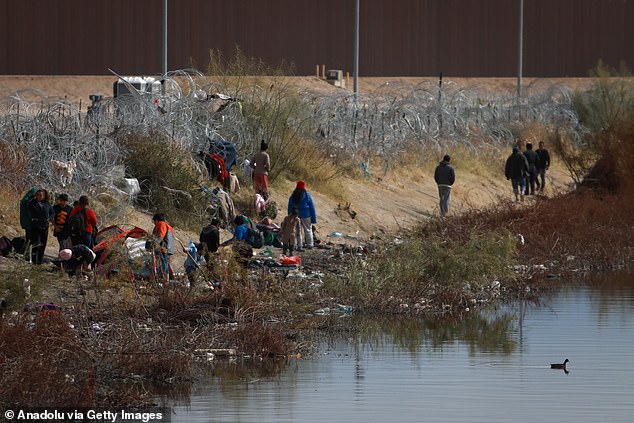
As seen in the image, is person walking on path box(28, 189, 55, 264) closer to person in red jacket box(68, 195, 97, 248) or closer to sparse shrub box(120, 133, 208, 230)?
person in red jacket box(68, 195, 97, 248)

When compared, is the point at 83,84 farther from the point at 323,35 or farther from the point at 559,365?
the point at 559,365

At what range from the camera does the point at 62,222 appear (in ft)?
72.6

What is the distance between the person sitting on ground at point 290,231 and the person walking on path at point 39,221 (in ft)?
17.1

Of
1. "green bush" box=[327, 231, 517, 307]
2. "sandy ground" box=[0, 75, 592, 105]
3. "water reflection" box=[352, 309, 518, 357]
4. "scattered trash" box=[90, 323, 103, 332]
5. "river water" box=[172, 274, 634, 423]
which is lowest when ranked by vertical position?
"river water" box=[172, 274, 634, 423]

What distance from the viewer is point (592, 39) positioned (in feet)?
236

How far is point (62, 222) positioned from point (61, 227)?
10 cm

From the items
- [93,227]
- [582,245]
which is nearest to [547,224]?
[582,245]

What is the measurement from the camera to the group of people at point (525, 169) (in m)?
35.7

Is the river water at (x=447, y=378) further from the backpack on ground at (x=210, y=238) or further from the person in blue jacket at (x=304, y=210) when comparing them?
the person in blue jacket at (x=304, y=210)

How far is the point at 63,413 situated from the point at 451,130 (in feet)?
91.0

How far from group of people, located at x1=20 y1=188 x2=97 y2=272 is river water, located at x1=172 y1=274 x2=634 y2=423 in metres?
4.45

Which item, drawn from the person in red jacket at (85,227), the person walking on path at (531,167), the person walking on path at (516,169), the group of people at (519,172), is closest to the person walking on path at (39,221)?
the person in red jacket at (85,227)

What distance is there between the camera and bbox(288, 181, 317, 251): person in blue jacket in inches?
1049

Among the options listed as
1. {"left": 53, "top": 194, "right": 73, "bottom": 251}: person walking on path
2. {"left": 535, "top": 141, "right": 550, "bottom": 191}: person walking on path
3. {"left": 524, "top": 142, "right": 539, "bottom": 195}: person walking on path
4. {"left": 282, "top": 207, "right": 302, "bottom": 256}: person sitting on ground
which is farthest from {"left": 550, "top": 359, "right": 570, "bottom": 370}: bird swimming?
{"left": 535, "top": 141, "right": 550, "bottom": 191}: person walking on path
